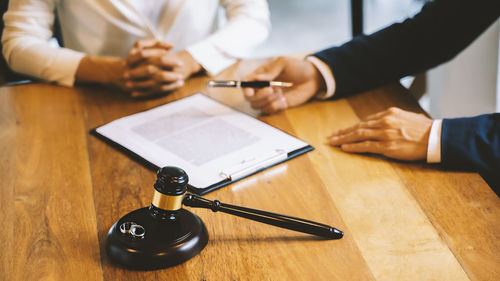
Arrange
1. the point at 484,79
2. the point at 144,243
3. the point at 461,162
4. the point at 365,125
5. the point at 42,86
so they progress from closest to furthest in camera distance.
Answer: the point at 144,243, the point at 461,162, the point at 365,125, the point at 42,86, the point at 484,79

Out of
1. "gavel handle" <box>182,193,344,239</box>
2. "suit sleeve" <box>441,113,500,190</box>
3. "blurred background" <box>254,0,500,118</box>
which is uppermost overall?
"suit sleeve" <box>441,113,500,190</box>

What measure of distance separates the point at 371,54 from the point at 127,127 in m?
0.68

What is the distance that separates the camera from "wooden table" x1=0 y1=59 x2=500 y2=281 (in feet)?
2.29

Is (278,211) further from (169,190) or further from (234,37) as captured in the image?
(234,37)

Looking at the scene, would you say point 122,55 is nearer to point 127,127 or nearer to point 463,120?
point 127,127

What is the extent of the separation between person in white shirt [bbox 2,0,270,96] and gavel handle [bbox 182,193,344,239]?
0.64 meters

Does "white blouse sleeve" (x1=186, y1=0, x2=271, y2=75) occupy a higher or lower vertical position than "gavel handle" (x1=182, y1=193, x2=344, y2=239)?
lower

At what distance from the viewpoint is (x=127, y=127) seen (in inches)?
43.8

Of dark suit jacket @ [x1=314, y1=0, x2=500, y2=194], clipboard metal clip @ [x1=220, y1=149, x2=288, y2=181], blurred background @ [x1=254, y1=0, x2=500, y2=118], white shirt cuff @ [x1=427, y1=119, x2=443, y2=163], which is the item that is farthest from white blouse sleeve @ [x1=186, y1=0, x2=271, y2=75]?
white shirt cuff @ [x1=427, y1=119, x2=443, y2=163]

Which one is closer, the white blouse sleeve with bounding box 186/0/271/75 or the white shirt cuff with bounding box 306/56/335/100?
the white shirt cuff with bounding box 306/56/335/100

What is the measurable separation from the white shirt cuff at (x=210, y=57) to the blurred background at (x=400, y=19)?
33 cm

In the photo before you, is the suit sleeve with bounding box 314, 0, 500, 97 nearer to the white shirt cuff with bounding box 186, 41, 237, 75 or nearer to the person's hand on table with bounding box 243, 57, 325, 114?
the person's hand on table with bounding box 243, 57, 325, 114

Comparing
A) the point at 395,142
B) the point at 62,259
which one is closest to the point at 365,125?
the point at 395,142

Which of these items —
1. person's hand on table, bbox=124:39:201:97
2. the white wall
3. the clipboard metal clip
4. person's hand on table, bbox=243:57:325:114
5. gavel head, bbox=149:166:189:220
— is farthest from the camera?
the white wall
